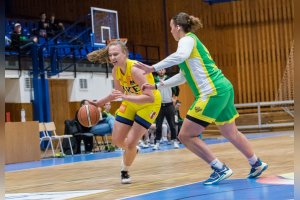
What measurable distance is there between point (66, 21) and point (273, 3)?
8.53 metres

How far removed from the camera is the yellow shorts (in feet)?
17.8

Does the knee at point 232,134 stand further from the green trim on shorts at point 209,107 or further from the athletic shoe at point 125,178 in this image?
the athletic shoe at point 125,178

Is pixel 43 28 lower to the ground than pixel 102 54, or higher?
higher

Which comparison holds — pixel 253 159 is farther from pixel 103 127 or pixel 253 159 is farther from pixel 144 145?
pixel 144 145

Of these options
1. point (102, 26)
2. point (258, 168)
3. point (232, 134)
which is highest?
point (102, 26)

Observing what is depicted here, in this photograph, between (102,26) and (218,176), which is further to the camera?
(102,26)

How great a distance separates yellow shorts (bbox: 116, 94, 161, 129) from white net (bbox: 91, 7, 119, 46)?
1105cm

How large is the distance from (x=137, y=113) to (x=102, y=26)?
39.1ft

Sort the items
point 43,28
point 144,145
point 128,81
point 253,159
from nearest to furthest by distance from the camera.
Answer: point 253,159
point 128,81
point 144,145
point 43,28

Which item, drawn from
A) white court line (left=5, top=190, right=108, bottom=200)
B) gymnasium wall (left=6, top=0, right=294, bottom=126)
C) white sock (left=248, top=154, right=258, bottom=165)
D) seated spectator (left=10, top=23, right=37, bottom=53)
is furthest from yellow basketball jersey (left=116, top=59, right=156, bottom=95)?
gymnasium wall (left=6, top=0, right=294, bottom=126)

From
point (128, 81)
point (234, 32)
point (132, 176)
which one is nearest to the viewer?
point (128, 81)

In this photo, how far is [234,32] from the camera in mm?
21891

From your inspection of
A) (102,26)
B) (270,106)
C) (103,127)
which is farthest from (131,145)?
(270,106)

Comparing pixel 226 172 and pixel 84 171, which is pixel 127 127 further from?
pixel 84 171
